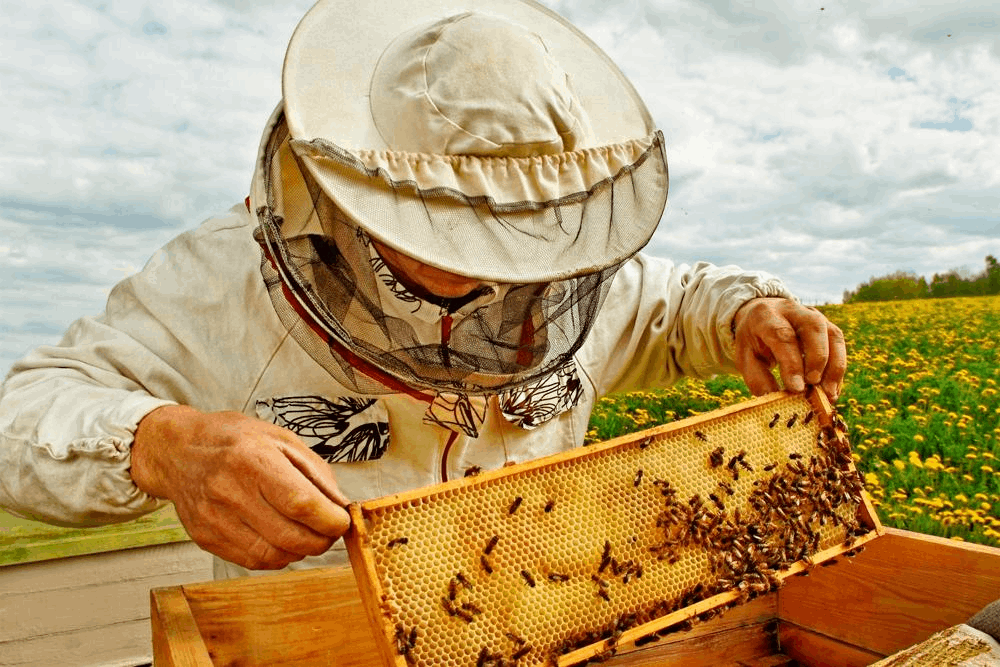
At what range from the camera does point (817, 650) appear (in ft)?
8.77

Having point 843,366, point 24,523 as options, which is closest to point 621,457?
point 843,366

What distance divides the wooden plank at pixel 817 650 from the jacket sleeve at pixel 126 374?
80.5 inches

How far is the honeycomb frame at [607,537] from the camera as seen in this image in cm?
168

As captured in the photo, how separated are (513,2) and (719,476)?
1.55m

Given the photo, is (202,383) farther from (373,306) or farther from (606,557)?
(606,557)

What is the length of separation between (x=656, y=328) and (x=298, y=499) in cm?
201

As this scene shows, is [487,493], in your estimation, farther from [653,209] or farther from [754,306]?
[754,306]

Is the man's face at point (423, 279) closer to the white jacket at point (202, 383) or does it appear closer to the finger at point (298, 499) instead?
the white jacket at point (202, 383)

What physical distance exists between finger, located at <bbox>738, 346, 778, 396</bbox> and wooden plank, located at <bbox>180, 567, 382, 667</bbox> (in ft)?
4.69

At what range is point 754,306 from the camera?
261cm

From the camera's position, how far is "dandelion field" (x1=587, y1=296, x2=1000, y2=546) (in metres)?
3.88

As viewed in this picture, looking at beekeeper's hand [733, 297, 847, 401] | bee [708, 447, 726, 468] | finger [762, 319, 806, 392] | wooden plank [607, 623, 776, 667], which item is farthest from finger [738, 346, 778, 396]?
wooden plank [607, 623, 776, 667]

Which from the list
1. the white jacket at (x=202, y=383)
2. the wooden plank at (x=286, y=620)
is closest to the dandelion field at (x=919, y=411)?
the white jacket at (x=202, y=383)

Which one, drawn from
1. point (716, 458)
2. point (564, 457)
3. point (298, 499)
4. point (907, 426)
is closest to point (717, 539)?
point (716, 458)
